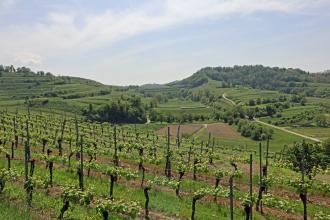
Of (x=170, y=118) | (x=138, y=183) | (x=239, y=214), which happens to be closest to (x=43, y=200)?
(x=138, y=183)

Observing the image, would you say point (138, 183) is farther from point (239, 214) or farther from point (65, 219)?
point (65, 219)

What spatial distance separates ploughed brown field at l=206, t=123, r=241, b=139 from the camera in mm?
102688

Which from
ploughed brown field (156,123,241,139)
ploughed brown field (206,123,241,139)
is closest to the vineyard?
ploughed brown field (156,123,241,139)

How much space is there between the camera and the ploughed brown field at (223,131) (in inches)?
4043

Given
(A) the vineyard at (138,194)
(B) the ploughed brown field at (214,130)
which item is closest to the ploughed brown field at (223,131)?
(B) the ploughed brown field at (214,130)

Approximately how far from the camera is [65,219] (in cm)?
1658

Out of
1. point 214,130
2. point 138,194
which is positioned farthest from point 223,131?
point 138,194

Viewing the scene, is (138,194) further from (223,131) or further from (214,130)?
(223,131)

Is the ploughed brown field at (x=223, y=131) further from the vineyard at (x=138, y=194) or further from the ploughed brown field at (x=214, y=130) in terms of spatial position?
the vineyard at (x=138, y=194)

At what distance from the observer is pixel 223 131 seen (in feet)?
359

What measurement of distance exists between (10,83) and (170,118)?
71293mm

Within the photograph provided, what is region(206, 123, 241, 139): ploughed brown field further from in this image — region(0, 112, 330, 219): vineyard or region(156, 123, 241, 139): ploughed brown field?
region(0, 112, 330, 219): vineyard

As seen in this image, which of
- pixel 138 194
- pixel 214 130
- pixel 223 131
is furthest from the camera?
pixel 223 131

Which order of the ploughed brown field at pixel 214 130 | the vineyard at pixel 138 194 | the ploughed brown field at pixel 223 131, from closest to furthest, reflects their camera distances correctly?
the vineyard at pixel 138 194 < the ploughed brown field at pixel 214 130 < the ploughed brown field at pixel 223 131
